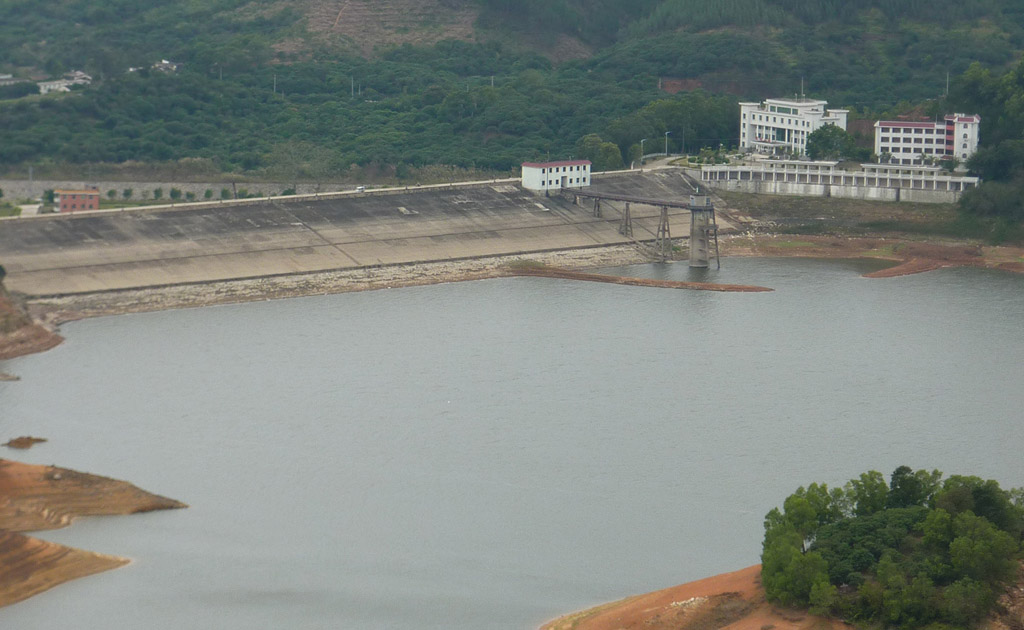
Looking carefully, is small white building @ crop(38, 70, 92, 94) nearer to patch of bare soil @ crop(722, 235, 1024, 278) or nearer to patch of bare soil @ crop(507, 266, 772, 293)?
patch of bare soil @ crop(507, 266, 772, 293)

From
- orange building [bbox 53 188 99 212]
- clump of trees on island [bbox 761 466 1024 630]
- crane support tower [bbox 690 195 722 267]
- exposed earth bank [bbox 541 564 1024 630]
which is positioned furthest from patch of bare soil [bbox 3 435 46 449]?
crane support tower [bbox 690 195 722 267]

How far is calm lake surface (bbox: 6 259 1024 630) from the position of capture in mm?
28469

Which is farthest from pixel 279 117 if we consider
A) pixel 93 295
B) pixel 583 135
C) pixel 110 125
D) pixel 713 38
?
pixel 93 295

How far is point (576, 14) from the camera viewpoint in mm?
93188

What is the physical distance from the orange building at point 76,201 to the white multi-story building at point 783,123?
24596mm

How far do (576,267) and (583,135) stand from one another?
707 inches

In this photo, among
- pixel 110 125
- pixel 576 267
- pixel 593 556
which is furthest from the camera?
pixel 110 125

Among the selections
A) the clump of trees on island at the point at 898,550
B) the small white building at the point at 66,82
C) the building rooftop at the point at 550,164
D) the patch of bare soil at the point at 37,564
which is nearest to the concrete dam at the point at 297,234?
the building rooftop at the point at 550,164

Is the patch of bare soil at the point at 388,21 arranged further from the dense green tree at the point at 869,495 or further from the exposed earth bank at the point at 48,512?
the dense green tree at the point at 869,495

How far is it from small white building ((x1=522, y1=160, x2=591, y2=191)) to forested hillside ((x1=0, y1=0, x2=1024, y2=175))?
17.5ft

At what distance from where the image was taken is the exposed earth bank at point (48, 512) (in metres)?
28.4

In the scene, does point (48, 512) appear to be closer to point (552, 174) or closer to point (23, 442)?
point (23, 442)

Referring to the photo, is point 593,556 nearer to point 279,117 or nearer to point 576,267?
point 576,267

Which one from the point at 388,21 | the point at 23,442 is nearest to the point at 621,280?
the point at 23,442
